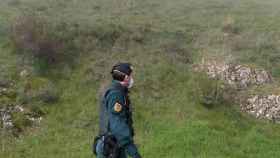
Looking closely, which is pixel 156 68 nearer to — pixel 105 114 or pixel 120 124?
pixel 105 114

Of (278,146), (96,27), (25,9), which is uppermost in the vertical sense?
(25,9)

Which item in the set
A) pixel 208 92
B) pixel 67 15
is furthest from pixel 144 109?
pixel 67 15

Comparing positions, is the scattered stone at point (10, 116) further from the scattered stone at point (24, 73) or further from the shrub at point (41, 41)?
the shrub at point (41, 41)

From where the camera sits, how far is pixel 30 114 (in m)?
10.9

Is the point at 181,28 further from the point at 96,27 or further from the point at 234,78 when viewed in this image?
the point at 234,78

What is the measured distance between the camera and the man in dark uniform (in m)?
5.85

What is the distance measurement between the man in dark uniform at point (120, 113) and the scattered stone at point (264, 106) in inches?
236

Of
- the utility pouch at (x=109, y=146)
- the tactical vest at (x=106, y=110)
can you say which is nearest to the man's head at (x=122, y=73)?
the tactical vest at (x=106, y=110)

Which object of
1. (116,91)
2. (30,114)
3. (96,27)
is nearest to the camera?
(116,91)

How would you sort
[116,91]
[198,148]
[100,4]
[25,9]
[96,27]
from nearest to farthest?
[116,91] < [198,148] < [96,27] < [25,9] < [100,4]

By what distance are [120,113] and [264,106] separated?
6.48 m

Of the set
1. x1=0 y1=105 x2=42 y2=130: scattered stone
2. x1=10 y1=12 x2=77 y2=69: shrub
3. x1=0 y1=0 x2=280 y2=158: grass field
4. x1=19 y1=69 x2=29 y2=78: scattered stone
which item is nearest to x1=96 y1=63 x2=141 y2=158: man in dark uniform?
x1=0 y1=0 x2=280 y2=158: grass field

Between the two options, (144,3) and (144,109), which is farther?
(144,3)

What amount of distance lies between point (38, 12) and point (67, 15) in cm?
106
